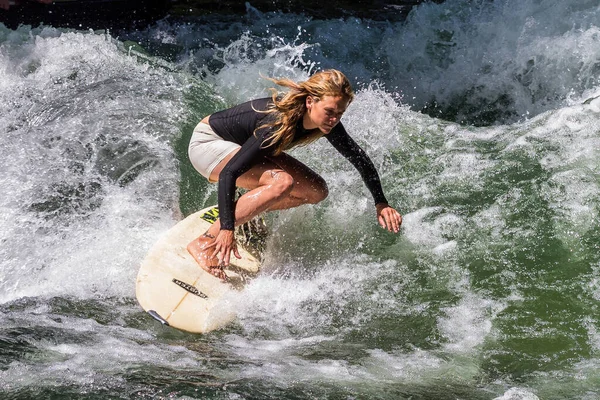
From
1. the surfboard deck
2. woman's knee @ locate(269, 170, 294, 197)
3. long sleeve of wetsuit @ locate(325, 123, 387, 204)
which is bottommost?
the surfboard deck

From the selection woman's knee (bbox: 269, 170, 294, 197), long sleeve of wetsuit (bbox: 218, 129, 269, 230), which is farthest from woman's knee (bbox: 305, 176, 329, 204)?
long sleeve of wetsuit (bbox: 218, 129, 269, 230)

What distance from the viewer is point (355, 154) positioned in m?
4.36

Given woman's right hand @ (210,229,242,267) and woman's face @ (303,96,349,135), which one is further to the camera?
woman's right hand @ (210,229,242,267)

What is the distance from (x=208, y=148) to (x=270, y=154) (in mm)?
497

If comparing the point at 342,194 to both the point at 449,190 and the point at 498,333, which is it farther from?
the point at 498,333

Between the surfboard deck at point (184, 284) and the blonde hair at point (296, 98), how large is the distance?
0.85m

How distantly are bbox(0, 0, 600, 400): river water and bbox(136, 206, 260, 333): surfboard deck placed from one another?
0.30 ft

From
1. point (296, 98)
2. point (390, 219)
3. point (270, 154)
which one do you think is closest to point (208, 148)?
point (270, 154)

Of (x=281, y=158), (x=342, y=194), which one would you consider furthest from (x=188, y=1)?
(x=281, y=158)

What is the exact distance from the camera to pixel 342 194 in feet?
18.3

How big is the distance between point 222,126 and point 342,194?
1363 mm

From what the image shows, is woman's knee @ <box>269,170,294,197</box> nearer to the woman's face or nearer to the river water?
the woman's face

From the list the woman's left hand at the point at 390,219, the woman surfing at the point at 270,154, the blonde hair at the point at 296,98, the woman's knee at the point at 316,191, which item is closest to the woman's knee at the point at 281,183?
the woman surfing at the point at 270,154

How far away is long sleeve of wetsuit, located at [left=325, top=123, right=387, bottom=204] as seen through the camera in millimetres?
4309
